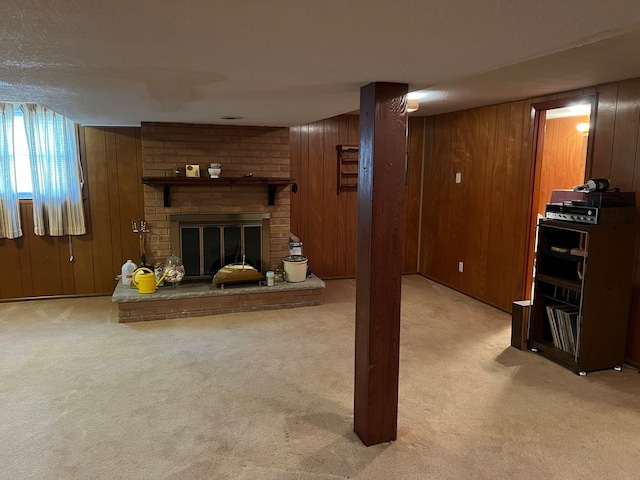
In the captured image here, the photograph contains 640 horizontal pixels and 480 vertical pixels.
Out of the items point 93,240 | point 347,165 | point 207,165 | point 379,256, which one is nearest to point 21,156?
point 93,240

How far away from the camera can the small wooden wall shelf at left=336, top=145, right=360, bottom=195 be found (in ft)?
18.3

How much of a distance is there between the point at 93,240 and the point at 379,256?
379cm

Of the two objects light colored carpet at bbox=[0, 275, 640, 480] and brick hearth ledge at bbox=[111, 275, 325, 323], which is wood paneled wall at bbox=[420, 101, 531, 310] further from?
→ brick hearth ledge at bbox=[111, 275, 325, 323]

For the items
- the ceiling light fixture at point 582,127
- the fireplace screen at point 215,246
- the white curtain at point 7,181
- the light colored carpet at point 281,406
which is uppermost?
the ceiling light fixture at point 582,127

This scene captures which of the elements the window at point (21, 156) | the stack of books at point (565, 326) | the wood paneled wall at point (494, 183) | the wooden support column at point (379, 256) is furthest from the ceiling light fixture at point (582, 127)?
the window at point (21, 156)

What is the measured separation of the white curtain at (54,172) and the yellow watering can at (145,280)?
1038 mm

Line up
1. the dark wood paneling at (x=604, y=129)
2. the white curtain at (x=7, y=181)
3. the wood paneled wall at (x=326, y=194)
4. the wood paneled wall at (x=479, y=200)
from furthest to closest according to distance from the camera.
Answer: the wood paneled wall at (x=326, y=194) < the white curtain at (x=7, y=181) < the wood paneled wall at (x=479, y=200) < the dark wood paneling at (x=604, y=129)

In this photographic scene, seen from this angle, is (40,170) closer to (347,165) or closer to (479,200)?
(347,165)

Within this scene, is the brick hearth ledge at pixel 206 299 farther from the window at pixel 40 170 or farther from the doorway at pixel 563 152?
the doorway at pixel 563 152

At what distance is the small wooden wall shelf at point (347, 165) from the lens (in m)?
5.57

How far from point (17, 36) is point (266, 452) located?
2.04 meters

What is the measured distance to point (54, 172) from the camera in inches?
181

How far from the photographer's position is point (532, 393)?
290cm

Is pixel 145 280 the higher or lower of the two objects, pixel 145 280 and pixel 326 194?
the lower
